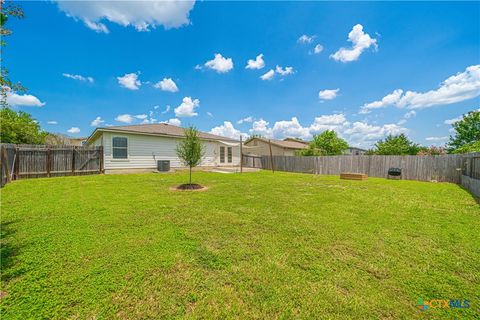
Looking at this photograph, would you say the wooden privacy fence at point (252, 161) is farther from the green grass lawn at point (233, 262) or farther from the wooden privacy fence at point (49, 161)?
the green grass lawn at point (233, 262)

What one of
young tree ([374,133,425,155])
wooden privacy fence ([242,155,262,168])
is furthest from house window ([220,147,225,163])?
young tree ([374,133,425,155])

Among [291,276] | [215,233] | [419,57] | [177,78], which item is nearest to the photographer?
[291,276]

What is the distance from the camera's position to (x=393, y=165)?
44.9 feet

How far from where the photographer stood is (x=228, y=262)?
2.75 meters

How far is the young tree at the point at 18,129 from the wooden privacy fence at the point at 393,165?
24.7 m

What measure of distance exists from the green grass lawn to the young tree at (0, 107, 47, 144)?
1797 centimetres

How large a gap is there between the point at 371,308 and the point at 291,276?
2.78 feet

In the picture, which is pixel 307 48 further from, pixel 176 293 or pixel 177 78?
pixel 176 293

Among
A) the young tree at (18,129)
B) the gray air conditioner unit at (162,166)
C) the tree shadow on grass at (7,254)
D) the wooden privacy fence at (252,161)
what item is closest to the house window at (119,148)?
the gray air conditioner unit at (162,166)

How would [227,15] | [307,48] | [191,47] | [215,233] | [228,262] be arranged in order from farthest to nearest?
[191,47] < [307,48] < [227,15] < [215,233] < [228,262]

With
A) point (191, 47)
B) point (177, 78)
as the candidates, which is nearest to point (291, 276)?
point (191, 47)

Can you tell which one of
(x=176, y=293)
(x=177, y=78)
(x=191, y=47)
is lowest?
(x=176, y=293)

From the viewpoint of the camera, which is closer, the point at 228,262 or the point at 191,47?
the point at 228,262

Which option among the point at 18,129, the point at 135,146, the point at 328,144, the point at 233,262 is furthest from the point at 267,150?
the point at 18,129
